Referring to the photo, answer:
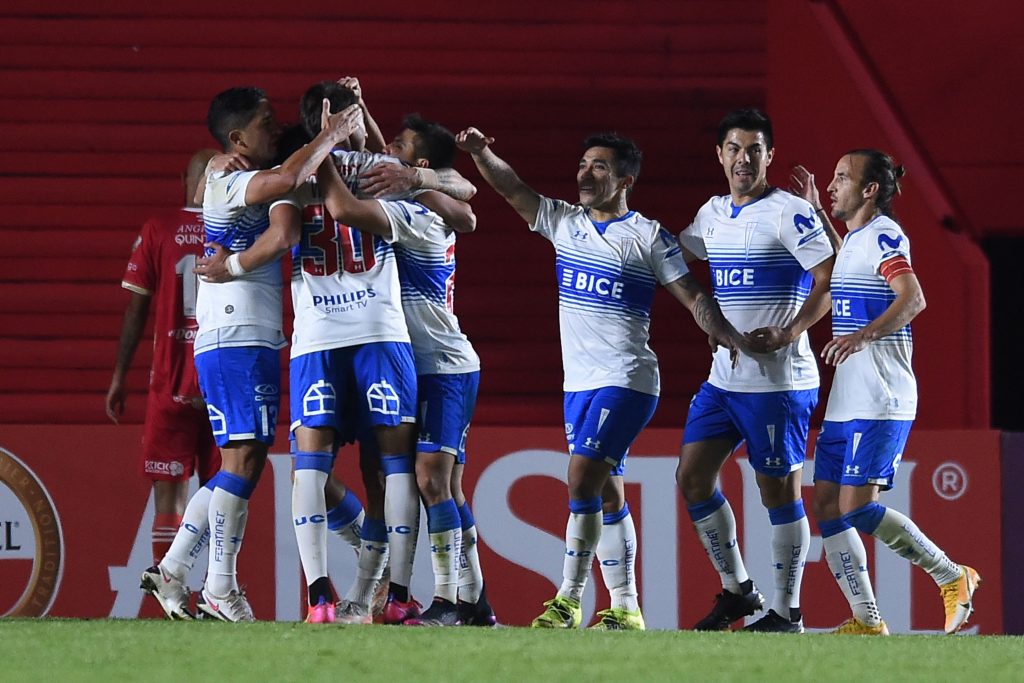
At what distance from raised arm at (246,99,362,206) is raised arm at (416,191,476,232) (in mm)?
389

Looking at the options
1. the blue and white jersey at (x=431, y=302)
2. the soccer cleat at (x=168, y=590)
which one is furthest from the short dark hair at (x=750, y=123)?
the soccer cleat at (x=168, y=590)

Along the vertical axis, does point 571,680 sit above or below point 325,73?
below

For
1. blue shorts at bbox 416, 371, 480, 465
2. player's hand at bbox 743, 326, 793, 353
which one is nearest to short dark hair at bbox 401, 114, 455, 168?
blue shorts at bbox 416, 371, 480, 465

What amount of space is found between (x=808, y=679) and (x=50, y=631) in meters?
2.38

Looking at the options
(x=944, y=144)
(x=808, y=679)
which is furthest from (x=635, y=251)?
(x=944, y=144)

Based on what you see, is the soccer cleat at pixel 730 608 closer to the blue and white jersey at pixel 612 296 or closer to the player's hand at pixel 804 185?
the blue and white jersey at pixel 612 296

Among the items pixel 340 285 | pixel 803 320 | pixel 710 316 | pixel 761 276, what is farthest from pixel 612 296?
pixel 340 285

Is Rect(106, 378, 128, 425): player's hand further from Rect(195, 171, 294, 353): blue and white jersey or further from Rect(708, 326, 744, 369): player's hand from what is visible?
Rect(708, 326, 744, 369): player's hand

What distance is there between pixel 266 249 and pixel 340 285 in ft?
0.92

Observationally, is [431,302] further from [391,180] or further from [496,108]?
[496,108]

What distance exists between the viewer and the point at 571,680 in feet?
12.7

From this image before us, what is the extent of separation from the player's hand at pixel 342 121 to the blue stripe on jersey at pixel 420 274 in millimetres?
551

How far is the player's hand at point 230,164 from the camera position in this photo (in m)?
5.68

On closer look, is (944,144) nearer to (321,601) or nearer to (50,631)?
(321,601)
